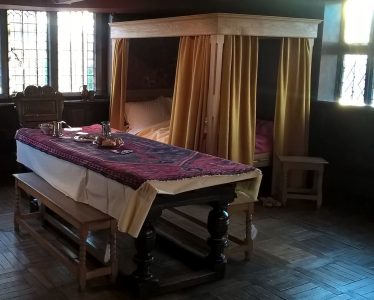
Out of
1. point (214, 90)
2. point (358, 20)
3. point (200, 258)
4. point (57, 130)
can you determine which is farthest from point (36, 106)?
point (358, 20)

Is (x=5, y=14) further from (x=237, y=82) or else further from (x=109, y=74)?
(x=237, y=82)

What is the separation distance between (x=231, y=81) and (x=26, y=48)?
10.3 ft

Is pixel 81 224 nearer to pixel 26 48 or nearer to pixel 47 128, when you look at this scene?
pixel 47 128

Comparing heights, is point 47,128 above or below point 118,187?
above

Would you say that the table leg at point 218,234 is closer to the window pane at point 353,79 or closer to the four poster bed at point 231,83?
the four poster bed at point 231,83

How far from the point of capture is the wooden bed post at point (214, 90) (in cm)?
480

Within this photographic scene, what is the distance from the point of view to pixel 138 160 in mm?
3533

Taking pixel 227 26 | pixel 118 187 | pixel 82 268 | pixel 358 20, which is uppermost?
pixel 358 20

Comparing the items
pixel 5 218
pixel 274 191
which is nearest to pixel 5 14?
pixel 5 218

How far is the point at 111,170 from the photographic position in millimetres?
3244

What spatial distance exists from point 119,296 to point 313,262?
1.58 meters

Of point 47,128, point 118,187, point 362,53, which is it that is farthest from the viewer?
point 362,53

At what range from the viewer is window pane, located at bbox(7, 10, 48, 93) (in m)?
6.49

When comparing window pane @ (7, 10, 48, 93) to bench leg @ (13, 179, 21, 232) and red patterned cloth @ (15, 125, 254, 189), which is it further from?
bench leg @ (13, 179, 21, 232)
